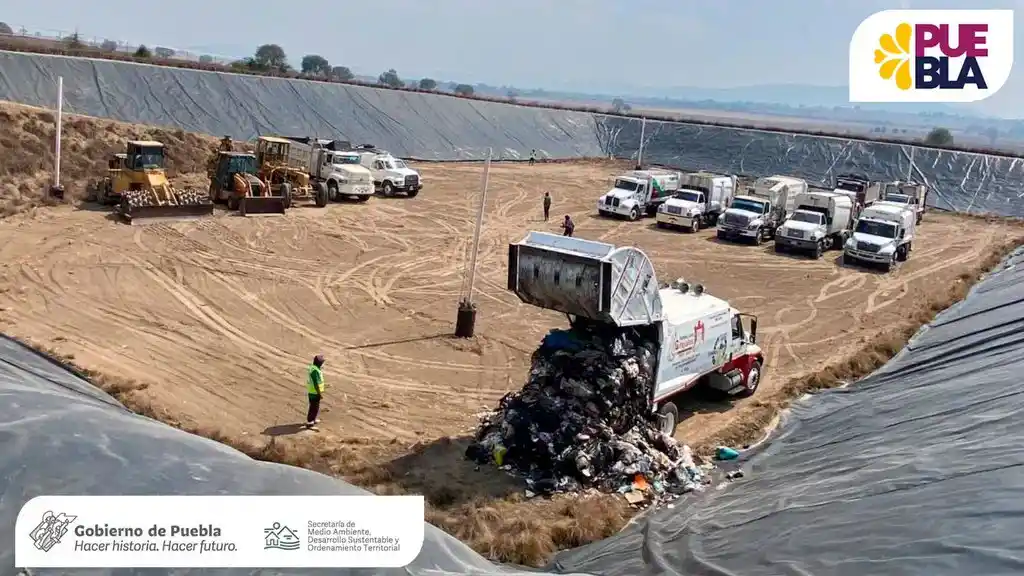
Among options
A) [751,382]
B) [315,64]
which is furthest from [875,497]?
[315,64]

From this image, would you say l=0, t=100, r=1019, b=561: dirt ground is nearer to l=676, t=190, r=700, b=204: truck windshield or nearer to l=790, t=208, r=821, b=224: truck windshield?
l=790, t=208, r=821, b=224: truck windshield

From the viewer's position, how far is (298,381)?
48.7 ft

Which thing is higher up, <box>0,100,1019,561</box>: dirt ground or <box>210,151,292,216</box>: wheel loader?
<box>210,151,292,216</box>: wheel loader

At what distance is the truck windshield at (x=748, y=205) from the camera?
3241cm

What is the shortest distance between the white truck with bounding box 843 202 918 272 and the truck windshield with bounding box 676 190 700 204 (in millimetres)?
6543

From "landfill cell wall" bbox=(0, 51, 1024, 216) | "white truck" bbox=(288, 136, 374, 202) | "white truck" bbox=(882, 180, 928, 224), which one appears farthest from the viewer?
"landfill cell wall" bbox=(0, 51, 1024, 216)

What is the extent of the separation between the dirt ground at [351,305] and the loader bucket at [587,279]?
266 cm

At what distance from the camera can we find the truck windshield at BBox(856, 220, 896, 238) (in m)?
29.1

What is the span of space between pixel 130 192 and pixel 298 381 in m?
14.4

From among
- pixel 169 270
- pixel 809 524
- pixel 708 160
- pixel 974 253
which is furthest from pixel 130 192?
pixel 708 160

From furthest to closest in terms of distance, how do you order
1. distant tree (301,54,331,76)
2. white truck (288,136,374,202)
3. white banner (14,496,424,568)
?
distant tree (301,54,331,76), white truck (288,136,374,202), white banner (14,496,424,568)

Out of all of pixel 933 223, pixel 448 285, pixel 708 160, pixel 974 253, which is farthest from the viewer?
pixel 708 160

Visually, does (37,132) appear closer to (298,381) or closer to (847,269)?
(298,381)

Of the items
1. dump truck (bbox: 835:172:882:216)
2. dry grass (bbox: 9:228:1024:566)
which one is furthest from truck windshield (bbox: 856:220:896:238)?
dry grass (bbox: 9:228:1024:566)
